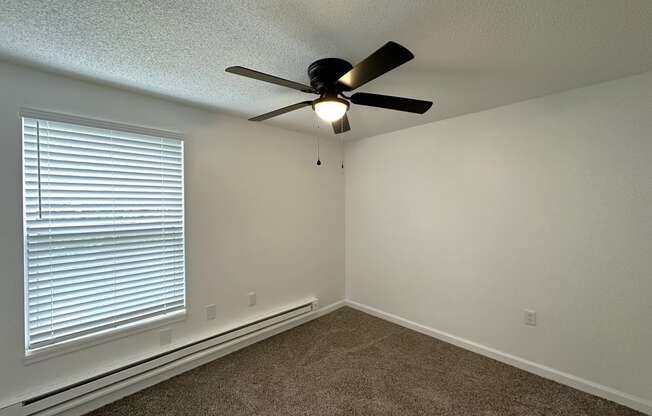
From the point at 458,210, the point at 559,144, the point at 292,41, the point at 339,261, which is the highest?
the point at 292,41

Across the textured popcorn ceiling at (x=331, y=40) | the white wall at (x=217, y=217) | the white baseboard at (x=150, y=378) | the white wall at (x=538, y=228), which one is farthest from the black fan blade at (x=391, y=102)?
the white baseboard at (x=150, y=378)

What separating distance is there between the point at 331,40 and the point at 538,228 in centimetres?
221

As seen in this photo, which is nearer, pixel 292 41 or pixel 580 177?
pixel 292 41

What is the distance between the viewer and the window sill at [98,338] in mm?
1749

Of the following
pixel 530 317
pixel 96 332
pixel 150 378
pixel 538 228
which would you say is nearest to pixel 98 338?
pixel 96 332

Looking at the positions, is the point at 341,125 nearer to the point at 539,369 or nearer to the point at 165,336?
the point at 165,336

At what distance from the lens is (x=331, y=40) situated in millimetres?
1404

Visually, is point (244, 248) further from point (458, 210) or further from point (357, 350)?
point (458, 210)

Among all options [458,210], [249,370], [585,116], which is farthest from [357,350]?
[585,116]

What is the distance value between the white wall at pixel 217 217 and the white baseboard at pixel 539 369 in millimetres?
1175

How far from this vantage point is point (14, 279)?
1688mm

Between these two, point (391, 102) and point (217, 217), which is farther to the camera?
point (217, 217)

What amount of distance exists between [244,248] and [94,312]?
123 cm

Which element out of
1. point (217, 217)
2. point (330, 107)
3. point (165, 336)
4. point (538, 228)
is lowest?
point (165, 336)
